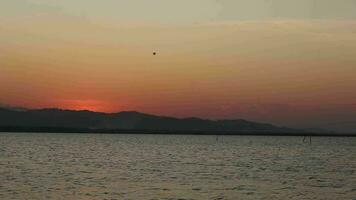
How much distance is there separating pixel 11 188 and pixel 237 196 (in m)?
20.5

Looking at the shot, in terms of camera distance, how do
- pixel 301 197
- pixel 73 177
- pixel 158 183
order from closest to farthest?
pixel 301 197, pixel 158 183, pixel 73 177

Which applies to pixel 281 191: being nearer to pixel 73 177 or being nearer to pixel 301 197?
pixel 301 197

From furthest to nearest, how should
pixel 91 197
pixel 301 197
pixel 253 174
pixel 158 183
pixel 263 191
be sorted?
Result: pixel 253 174 → pixel 158 183 → pixel 263 191 → pixel 301 197 → pixel 91 197

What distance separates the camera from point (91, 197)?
49.2 m

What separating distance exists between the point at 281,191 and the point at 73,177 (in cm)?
2383

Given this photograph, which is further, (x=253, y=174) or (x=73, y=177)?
(x=253, y=174)

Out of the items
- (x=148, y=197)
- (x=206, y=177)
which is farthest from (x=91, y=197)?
(x=206, y=177)

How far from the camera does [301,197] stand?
2078 inches

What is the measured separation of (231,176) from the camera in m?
72.4

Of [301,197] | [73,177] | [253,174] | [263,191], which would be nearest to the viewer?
[301,197]

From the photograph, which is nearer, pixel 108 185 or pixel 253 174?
pixel 108 185

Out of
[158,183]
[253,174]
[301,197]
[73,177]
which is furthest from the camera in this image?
[253,174]

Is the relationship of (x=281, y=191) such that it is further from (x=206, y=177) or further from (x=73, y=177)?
(x=73, y=177)

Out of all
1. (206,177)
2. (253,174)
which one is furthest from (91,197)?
(253,174)
